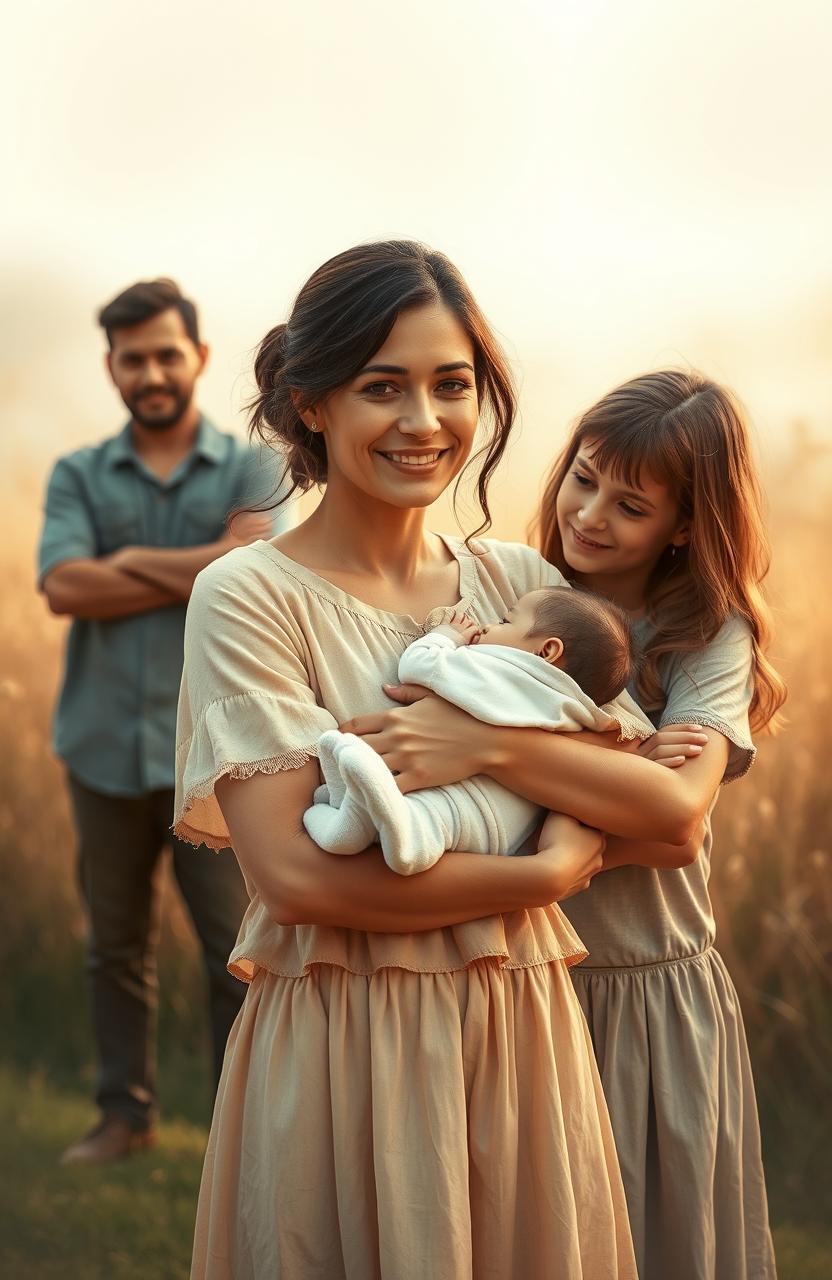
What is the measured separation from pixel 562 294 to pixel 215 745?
9.84ft

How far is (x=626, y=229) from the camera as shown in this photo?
14.0ft

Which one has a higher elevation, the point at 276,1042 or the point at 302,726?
the point at 302,726

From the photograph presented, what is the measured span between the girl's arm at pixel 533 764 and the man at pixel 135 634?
177cm

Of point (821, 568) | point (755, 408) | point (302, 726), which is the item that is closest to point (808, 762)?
point (821, 568)

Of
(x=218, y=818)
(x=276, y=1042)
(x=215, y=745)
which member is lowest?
(x=276, y=1042)

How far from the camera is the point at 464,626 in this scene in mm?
1882

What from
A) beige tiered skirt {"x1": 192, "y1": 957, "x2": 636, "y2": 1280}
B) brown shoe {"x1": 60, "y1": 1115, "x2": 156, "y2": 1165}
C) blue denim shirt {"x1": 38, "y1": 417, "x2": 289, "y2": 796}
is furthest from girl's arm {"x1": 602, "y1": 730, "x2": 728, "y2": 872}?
brown shoe {"x1": 60, "y1": 1115, "x2": 156, "y2": 1165}

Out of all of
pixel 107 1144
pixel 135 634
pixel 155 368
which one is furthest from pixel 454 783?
pixel 107 1144

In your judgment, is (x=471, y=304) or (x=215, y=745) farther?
(x=471, y=304)

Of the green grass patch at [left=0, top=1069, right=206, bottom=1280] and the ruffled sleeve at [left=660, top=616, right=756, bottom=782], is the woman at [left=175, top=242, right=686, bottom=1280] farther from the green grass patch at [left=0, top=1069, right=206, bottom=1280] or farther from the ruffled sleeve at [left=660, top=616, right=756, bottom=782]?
the green grass patch at [left=0, top=1069, right=206, bottom=1280]

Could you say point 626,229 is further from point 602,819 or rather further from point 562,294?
point 602,819

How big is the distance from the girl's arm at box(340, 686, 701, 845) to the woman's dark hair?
0.40m

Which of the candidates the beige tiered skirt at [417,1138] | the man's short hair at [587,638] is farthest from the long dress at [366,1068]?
the man's short hair at [587,638]

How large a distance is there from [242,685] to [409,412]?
41cm
